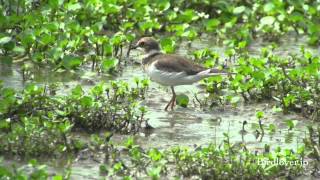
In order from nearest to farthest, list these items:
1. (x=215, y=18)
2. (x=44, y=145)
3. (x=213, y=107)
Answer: (x=44, y=145) → (x=213, y=107) → (x=215, y=18)

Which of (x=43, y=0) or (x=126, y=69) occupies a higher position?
(x=43, y=0)

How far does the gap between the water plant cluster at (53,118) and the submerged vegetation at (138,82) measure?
0.01 m

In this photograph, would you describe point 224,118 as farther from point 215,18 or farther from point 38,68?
point 215,18

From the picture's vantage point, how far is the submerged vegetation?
25.8 ft

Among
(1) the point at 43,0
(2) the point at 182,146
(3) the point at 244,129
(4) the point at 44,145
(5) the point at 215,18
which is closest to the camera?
(4) the point at 44,145

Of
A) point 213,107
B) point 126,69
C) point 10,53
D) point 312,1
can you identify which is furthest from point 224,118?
point 312,1

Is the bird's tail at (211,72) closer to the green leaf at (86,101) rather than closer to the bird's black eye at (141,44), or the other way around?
the bird's black eye at (141,44)

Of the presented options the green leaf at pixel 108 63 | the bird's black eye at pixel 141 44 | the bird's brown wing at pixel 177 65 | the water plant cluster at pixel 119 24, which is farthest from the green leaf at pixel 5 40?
the bird's brown wing at pixel 177 65

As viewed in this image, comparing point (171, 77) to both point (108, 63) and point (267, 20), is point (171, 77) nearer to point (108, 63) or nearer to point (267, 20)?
point (108, 63)

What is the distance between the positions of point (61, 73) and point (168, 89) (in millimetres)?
1208

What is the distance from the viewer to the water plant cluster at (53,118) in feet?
26.1

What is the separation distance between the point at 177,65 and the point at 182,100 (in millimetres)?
381

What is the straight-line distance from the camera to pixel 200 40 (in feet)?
41.3

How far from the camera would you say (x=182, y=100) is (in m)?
9.93
